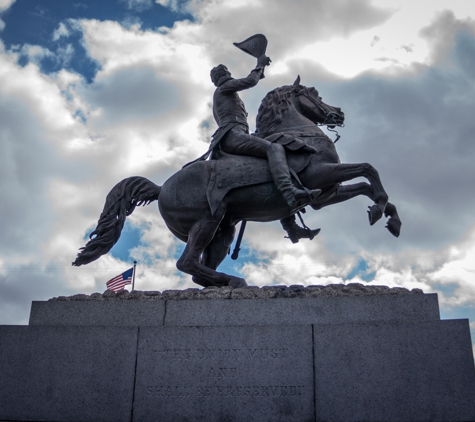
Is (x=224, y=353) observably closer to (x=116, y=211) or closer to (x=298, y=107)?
(x=116, y=211)

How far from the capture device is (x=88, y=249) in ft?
29.7

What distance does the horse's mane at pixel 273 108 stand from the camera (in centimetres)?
980

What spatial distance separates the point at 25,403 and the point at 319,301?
4.14 metres

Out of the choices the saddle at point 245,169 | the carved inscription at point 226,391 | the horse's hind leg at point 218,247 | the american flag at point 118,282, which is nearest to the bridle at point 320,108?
the saddle at point 245,169

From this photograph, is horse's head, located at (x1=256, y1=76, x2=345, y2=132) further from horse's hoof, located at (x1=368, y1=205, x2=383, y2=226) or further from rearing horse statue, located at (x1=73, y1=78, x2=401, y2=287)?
horse's hoof, located at (x1=368, y1=205, x2=383, y2=226)

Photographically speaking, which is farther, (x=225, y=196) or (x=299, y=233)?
(x=299, y=233)

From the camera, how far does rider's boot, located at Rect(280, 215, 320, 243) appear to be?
962cm

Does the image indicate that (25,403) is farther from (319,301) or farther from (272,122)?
(272,122)

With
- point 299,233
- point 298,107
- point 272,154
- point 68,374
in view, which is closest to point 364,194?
point 299,233

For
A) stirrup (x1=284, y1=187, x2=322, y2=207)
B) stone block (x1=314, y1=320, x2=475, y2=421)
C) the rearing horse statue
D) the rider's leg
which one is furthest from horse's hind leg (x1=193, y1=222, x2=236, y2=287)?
stone block (x1=314, y1=320, x2=475, y2=421)

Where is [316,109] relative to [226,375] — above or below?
above

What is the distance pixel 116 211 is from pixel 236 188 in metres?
2.14

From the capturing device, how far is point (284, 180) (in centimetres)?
834

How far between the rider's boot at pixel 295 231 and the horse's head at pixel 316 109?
1923 millimetres
